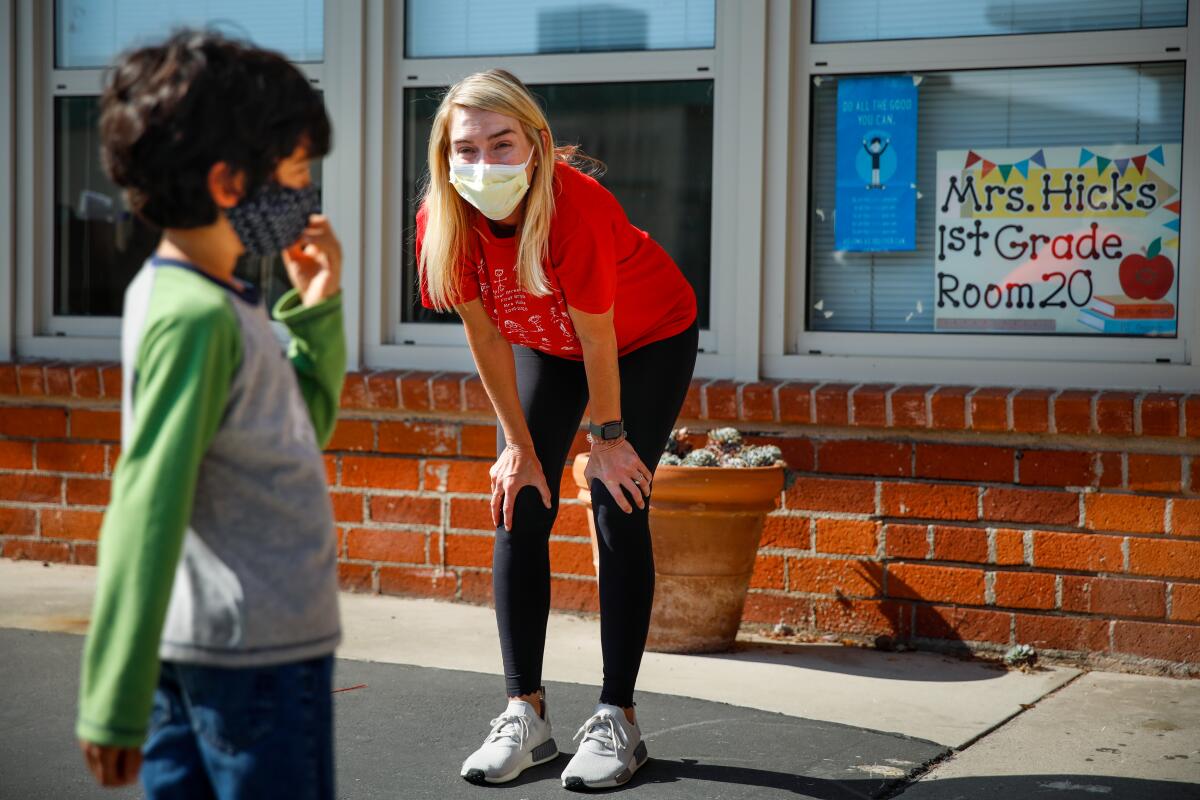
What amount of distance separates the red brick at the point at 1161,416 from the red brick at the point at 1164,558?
324 millimetres

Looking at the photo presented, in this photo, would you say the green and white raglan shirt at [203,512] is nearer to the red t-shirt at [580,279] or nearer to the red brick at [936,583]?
the red t-shirt at [580,279]

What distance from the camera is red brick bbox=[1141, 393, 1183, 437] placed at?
4043mm

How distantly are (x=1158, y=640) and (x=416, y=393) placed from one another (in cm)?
253

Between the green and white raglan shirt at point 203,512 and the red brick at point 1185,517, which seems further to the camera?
the red brick at point 1185,517

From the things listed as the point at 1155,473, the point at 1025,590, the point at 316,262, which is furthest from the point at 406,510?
the point at 316,262

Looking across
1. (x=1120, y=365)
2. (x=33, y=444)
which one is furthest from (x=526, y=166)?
(x=33, y=444)

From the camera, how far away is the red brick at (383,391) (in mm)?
4969

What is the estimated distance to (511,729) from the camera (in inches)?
124

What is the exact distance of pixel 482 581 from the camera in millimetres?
4941

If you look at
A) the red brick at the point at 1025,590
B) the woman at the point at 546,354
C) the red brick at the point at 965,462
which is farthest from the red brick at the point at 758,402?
the woman at the point at 546,354

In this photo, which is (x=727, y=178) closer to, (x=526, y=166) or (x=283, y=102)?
(x=526, y=166)

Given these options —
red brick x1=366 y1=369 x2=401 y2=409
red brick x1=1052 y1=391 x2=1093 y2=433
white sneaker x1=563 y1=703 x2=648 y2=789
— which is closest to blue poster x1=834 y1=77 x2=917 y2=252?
red brick x1=1052 y1=391 x2=1093 y2=433

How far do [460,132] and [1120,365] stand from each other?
2.36 meters

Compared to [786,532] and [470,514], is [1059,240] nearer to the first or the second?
[786,532]
